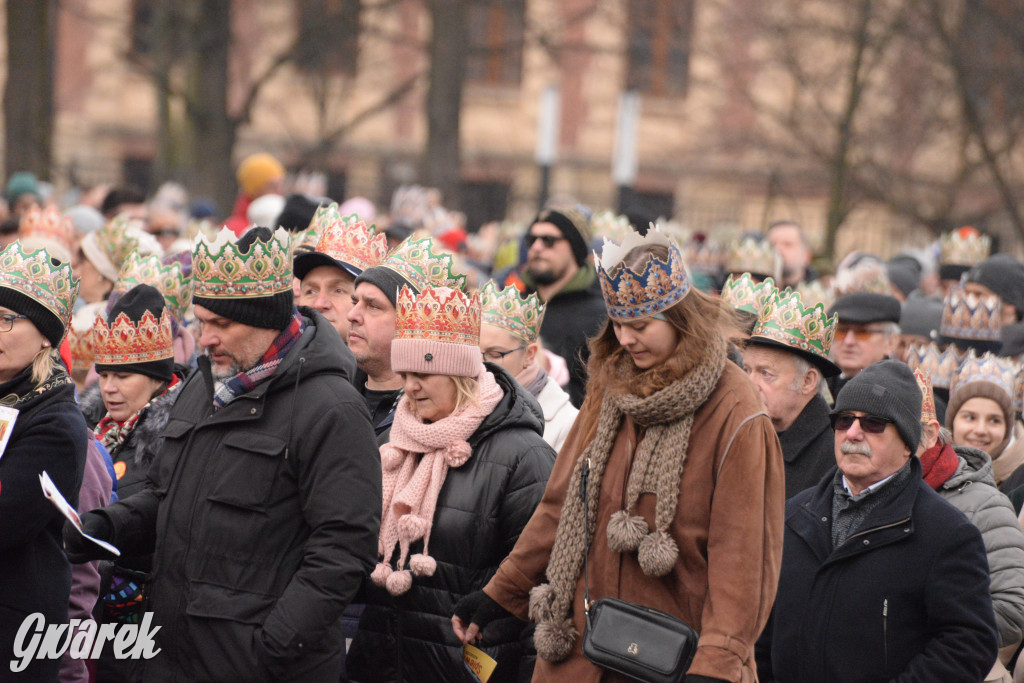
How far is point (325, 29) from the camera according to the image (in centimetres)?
2080

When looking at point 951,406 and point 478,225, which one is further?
point 478,225

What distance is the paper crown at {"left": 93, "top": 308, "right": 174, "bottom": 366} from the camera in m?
5.92

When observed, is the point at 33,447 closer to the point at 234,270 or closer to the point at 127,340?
the point at 234,270

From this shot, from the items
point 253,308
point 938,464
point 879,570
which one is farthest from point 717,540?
point 938,464

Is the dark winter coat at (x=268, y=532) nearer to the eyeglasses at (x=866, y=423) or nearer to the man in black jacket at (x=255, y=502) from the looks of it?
the man in black jacket at (x=255, y=502)

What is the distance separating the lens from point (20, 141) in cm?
1608

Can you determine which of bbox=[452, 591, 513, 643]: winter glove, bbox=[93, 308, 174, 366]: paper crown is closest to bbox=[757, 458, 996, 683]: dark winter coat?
bbox=[452, 591, 513, 643]: winter glove

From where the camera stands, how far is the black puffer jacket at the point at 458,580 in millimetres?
4723

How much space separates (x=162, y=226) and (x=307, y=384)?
7.69 metres

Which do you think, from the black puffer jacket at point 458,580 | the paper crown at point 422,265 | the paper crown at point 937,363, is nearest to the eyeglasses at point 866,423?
the black puffer jacket at point 458,580

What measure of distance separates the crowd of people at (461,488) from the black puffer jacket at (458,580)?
0.01 metres

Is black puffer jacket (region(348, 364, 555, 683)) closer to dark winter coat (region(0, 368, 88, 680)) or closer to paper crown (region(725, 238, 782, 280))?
dark winter coat (region(0, 368, 88, 680))

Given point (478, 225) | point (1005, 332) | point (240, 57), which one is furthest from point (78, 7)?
point (1005, 332)

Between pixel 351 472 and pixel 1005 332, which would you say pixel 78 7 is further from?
pixel 351 472
